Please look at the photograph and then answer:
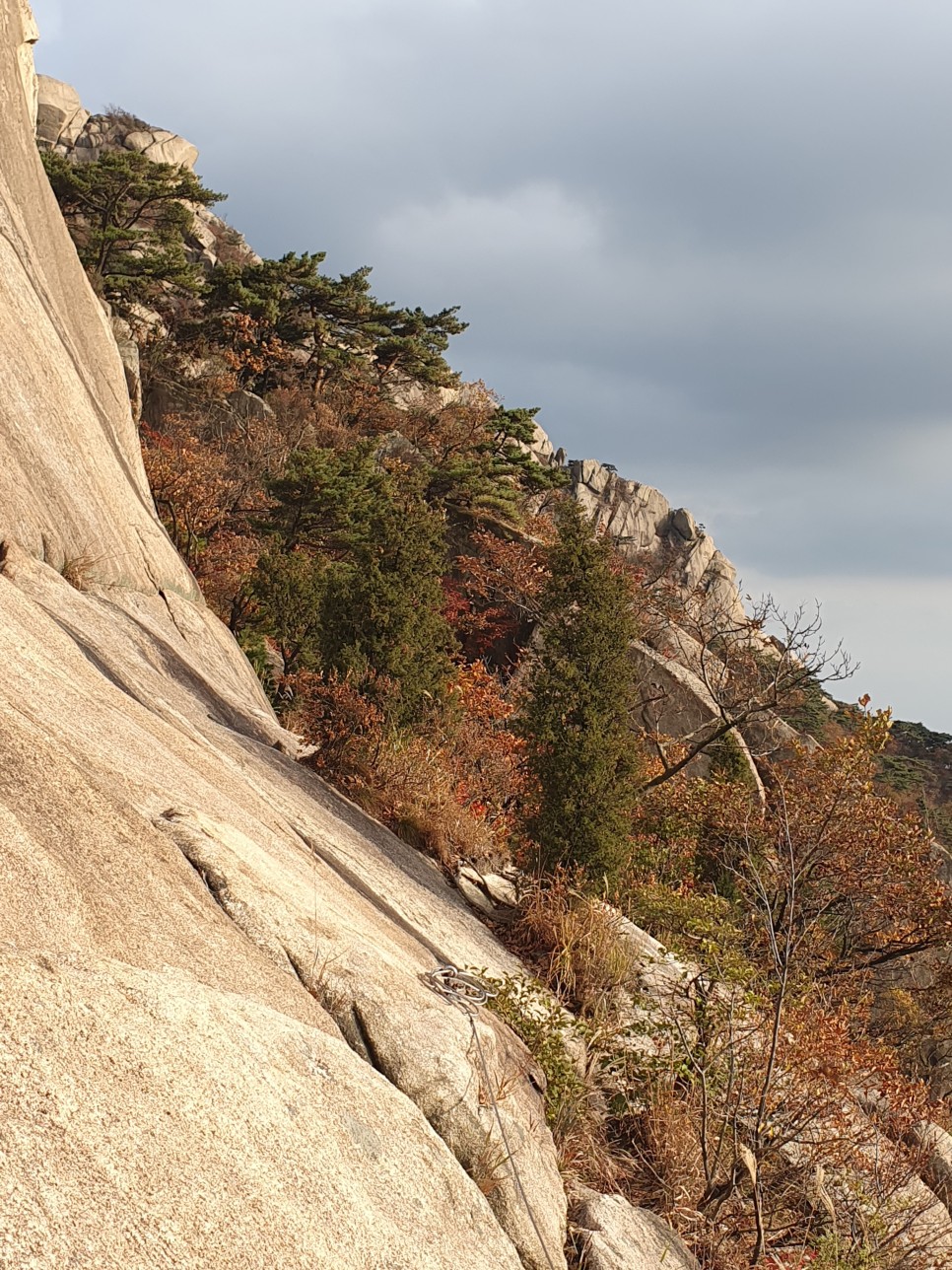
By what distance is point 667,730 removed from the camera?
993 inches

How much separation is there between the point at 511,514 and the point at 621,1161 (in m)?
27.3

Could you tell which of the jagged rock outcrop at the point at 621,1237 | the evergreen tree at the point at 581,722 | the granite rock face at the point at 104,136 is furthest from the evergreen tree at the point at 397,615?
the granite rock face at the point at 104,136

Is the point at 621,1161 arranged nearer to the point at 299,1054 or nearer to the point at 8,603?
the point at 299,1054

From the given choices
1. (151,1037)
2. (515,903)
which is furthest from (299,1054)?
(515,903)

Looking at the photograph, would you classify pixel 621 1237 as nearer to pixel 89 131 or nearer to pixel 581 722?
pixel 581 722

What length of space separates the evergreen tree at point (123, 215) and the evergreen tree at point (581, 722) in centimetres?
2672

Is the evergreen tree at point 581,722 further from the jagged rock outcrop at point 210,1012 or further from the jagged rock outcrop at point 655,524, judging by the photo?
the jagged rock outcrop at point 655,524

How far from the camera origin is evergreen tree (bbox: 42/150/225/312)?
107 feet

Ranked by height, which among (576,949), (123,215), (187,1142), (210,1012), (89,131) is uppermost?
(89,131)

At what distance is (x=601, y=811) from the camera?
34.0 feet

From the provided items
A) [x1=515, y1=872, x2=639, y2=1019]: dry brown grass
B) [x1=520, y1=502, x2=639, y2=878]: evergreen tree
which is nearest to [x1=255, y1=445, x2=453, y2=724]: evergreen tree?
[x1=520, y1=502, x2=639, y2=878]: evergreen tree

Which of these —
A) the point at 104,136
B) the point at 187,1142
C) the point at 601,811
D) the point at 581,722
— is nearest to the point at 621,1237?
the point at 187,1142

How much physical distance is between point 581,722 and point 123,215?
32.9 metres

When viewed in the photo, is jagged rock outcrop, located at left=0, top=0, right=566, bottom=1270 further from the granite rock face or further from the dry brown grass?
the granite rock face
